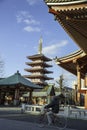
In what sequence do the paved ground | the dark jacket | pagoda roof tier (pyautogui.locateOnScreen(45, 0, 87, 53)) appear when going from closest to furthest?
pagoda roof tier (pyautogui.locateOnScreen(45, 0, 87, 53)) → the paved ground → the dark jacket

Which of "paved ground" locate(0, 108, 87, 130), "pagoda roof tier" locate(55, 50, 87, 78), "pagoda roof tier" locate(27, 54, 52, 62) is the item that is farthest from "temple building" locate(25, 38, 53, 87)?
"paved ground" locate(0, 108, 87, 130)

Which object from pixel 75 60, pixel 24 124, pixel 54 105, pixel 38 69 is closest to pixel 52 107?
pixel 54 105

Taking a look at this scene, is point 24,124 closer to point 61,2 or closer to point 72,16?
point 72,16

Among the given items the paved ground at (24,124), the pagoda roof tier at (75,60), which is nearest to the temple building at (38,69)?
the pagoda roof tier at (75,60)

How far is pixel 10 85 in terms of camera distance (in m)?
44.5

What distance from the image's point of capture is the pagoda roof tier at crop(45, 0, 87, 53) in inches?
511

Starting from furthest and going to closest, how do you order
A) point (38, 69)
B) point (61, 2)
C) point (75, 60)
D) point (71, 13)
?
point (38, 69)
point (75, 60)
point (71, 13)
point (61, 2)

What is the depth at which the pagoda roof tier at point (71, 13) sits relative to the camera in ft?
42.6

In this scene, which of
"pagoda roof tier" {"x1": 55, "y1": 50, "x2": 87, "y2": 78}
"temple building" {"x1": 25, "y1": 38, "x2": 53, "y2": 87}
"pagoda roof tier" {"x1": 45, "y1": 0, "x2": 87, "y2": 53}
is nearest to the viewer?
"pagoda roof tier" {"x1": 45, "y1": 0, "x2": 87, "y2": 53}

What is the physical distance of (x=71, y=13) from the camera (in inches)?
536

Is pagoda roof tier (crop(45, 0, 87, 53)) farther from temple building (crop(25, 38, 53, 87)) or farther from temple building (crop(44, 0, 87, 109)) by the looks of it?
temple building (crop(25, 38, 53, 87))

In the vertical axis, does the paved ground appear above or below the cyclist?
below

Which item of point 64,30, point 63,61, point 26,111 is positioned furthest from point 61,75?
point 64,30

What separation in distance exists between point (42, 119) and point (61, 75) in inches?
2340
